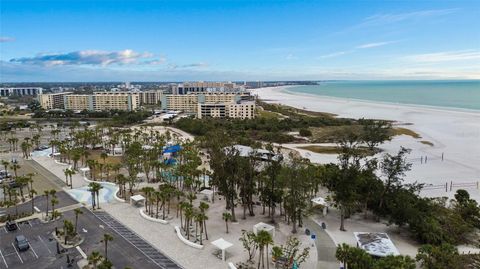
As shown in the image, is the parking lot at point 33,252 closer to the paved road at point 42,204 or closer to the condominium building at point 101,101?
the paved road at point 42,204

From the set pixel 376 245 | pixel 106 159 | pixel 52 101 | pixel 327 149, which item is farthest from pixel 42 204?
pixel 52 101

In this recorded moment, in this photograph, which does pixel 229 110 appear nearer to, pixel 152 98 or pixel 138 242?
pixel 152 98

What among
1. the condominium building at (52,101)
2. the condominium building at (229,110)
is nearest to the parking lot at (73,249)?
the condominium building at (229,110)

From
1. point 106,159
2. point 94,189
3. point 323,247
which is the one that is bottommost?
point 323,247

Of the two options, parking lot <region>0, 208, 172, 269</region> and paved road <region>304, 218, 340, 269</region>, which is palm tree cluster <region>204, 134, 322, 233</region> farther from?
parking lot <region>0, 208, 172, 269</region>

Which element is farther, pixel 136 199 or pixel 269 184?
pixel 136 199

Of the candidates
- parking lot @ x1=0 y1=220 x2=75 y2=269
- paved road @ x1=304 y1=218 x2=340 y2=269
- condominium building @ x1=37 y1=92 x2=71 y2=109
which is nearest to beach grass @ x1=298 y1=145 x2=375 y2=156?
paved road @ x1=304 y1=218 x2=340 y2=269
